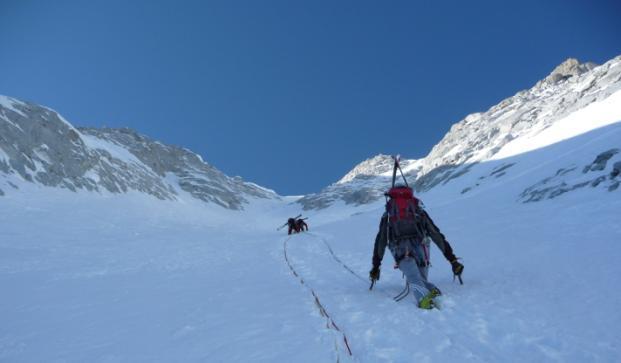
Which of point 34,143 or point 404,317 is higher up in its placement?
point 34,143

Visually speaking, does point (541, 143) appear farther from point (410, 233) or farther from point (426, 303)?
point (426, 303)

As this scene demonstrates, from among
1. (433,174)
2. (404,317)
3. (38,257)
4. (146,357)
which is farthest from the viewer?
(433,174)

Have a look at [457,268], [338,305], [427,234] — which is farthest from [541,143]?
[338,305]

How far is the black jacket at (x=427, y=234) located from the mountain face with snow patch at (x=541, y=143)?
952 centimetres

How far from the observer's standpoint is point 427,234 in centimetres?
846

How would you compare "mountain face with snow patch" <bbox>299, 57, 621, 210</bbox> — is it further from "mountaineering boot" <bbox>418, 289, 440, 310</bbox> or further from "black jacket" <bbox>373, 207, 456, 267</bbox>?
"mountaineering boot" <bbox>418, 289, 440, 310</bbox>

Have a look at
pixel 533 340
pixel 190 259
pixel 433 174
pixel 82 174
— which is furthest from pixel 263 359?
pixel 433 174

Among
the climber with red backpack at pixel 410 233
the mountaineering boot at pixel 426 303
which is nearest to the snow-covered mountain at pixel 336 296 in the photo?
the mountaineering boot at pixel 426 303

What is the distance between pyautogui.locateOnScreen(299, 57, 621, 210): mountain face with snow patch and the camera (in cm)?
1939

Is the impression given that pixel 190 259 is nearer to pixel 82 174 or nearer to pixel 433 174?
pixel 82 174

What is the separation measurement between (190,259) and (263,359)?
13387mm

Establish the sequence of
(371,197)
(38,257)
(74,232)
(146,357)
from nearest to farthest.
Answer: (146,357) < (38,257) < (74,232) < (371,197)

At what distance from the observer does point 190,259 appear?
685 inches

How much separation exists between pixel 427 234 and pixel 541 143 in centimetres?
4216
